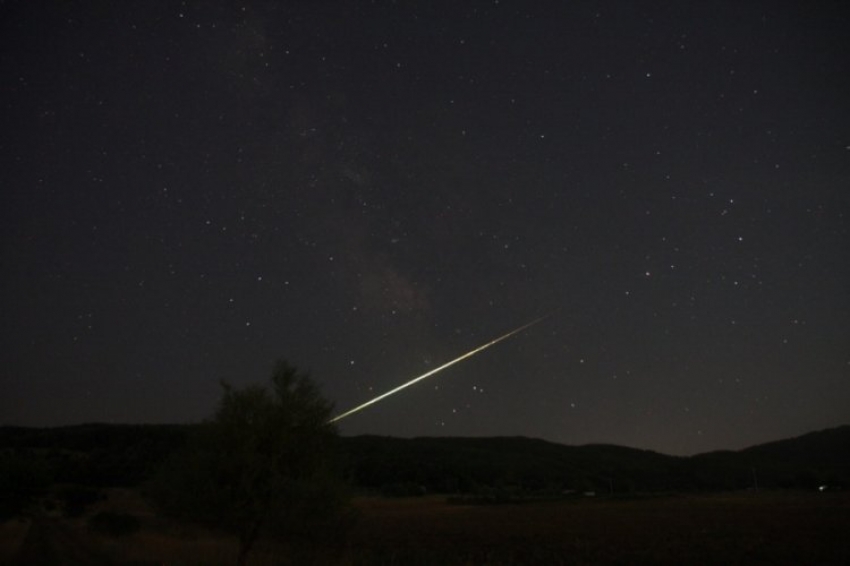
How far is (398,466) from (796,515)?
7841 centimetres

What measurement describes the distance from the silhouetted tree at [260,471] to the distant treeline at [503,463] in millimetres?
28598

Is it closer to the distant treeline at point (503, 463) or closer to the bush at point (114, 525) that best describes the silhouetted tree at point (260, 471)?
the bush at point (114, 525)

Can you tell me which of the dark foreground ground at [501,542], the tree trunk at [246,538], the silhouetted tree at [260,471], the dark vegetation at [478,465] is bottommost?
the dark foreground ground at [501,542]

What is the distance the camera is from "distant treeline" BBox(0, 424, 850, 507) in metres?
81.6

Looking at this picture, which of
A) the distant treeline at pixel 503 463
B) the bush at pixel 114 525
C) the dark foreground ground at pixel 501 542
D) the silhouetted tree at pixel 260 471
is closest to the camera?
the silhouetted tree at pixel 260 471

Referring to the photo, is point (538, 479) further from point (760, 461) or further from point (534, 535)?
point (534, 535)

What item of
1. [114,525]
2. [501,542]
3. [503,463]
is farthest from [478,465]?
[114,525]

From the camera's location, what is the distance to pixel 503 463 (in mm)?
133750

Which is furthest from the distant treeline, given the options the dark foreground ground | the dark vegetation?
the dark foreground ground

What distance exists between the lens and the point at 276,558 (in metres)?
16.0

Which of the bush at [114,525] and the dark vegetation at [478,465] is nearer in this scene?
the bush at [114,525]

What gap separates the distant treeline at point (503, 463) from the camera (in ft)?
268

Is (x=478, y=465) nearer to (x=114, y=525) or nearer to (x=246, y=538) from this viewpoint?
(x=114, y=525)

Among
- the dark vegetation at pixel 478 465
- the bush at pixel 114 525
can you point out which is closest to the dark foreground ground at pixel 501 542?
the bush at pixel 114 525
